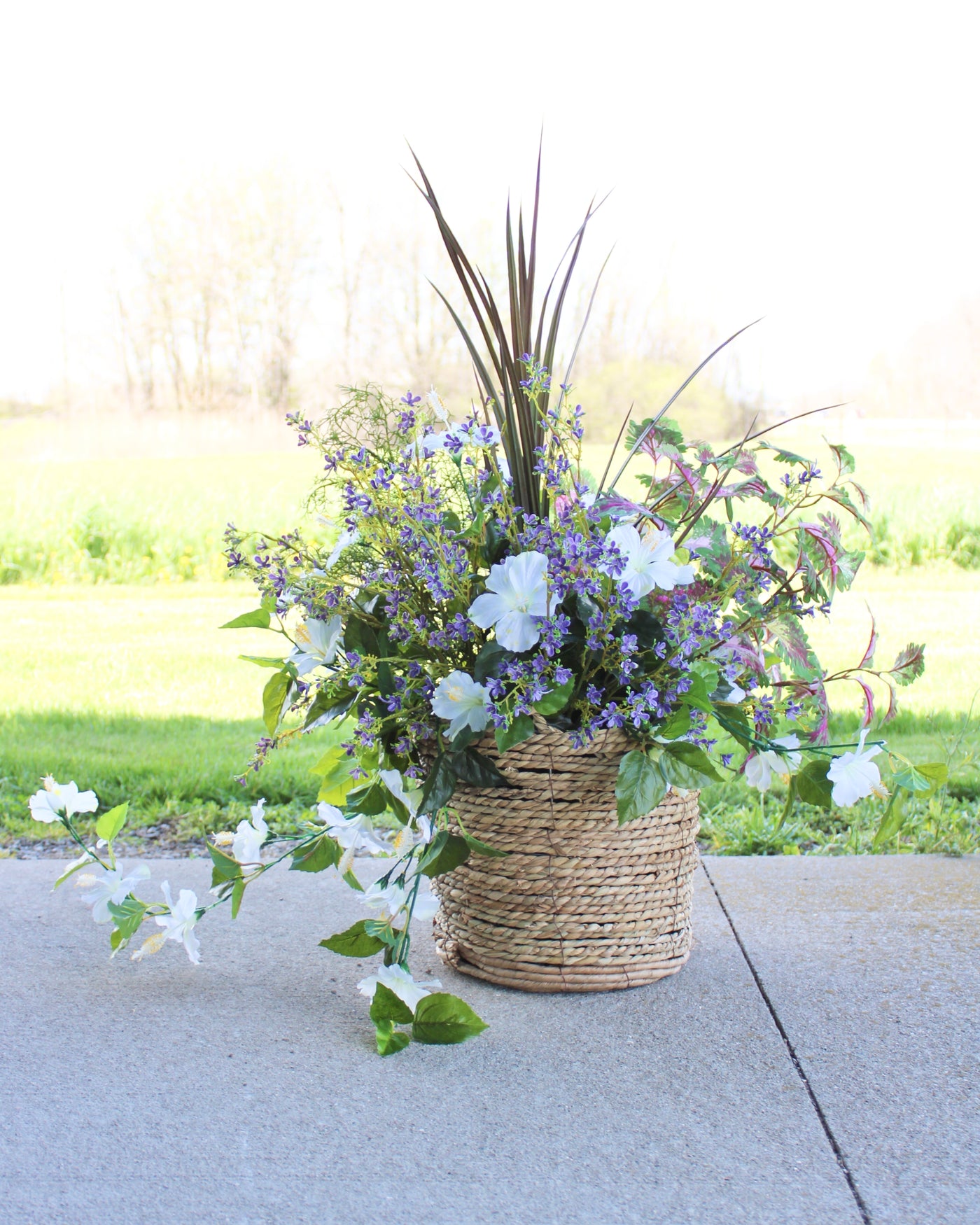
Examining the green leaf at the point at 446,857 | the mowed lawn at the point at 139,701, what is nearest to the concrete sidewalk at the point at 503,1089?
the green leaf at the point at 446,857

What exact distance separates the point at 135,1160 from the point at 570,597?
844mm

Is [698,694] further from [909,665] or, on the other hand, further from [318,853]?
[318,853]

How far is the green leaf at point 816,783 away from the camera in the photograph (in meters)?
1.58

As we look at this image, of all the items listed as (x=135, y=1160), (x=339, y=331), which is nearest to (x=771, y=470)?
(x=339, y=331)

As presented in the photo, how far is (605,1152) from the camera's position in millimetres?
1218

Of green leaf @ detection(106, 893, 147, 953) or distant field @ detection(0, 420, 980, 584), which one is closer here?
green leaf @ detection(106, 893, 147, 953)

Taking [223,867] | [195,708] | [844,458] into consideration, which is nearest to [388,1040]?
[223,867]

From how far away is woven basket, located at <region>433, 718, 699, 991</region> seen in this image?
59.5 inches

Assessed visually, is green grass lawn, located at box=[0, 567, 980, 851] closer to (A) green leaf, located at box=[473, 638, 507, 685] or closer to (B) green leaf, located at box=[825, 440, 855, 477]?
(B) green leaf, located at box=[825, 440, 855, 477]

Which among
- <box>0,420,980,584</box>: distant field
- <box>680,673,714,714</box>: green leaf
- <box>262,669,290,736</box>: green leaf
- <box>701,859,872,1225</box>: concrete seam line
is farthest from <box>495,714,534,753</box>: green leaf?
<box>0,420,980,584</box>: distant field

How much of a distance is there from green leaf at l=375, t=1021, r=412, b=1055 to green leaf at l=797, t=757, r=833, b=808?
65 cm

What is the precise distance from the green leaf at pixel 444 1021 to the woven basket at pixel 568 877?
18 cm

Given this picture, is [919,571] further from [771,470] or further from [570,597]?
[570,597]

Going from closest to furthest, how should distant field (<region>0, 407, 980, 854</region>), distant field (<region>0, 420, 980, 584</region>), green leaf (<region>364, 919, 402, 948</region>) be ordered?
green leaf (<region>364, 919, 402, 948</region>) < distant field (<region>0, 407, 980, 854</region>) < distant field (<region>0, 420, 980, 584</region>)
